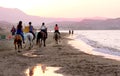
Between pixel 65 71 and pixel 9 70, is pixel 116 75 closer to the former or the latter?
pixel 65 71

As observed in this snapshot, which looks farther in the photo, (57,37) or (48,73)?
(57,37)

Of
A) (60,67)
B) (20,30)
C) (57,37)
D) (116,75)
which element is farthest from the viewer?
(57,37)

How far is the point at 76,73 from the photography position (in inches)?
525

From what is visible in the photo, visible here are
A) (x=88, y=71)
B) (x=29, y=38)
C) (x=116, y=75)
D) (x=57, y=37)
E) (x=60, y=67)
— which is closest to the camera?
(x=116, y=75)

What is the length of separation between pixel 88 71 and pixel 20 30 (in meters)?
11.0

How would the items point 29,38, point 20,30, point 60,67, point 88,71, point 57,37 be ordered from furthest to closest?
1. point 57,37
2. point 29,38
3. point 20,30
4. point 60,67
5. point 88,71

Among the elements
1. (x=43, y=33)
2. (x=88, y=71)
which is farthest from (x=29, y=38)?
(x=88, y=71)

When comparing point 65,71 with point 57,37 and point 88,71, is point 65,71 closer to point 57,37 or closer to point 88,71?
point 88,71

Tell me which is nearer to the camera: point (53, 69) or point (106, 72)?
point (106, 72)

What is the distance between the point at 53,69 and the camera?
14.6m

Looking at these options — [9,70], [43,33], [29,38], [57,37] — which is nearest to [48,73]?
[9,70]

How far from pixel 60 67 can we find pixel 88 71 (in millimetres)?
1849

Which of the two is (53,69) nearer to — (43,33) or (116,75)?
(116,75)

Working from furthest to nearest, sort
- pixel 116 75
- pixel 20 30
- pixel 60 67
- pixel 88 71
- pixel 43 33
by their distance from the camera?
pixel 43 33
pixel 20 30
pixel 60 67
pixel 88 71
pixel 116 75
